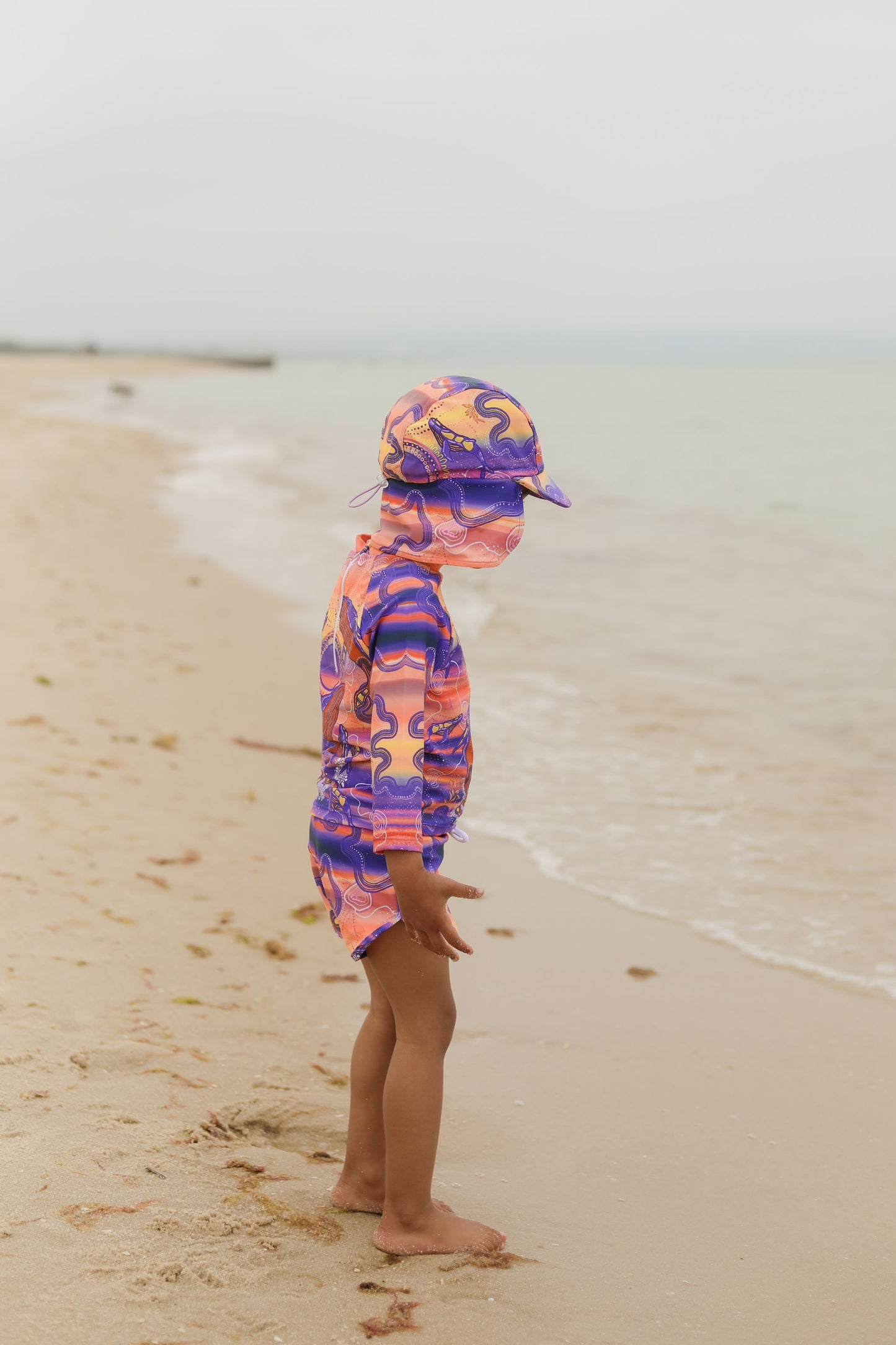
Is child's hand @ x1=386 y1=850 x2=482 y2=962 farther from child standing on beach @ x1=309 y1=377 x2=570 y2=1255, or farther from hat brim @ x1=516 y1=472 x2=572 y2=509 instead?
hat brim @ x1=516 y1=472 x2=572 y2=509

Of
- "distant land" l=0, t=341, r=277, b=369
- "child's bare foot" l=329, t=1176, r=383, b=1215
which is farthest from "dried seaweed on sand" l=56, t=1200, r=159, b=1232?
"distant land" l=0, t=341, r=277, b=369

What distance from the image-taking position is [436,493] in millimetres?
2170

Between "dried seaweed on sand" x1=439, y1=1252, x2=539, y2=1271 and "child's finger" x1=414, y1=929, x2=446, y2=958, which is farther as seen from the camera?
"dried seaweed on sand" x1=439, y1=1252, x2=539, y2=1271

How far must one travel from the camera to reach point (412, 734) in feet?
6.79

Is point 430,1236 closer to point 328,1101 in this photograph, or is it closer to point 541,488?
point 328,1101

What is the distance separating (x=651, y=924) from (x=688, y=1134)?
1349 mm

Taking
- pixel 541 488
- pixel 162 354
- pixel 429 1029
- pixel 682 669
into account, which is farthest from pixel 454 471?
pixel 162 354

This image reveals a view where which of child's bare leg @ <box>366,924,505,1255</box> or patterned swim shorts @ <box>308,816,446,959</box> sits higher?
patterned swim shorts @ <box>308,816,446,959</box>

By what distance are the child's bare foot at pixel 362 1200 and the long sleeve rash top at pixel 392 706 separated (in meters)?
0.79

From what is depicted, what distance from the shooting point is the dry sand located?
2.10m

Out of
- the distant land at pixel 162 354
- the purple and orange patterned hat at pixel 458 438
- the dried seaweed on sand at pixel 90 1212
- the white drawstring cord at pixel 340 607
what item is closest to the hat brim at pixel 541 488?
the purple and orange patterned hat at pixel 458 438

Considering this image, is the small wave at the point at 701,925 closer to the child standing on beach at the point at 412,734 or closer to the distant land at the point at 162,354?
the child standing on beach at the point at 412,734

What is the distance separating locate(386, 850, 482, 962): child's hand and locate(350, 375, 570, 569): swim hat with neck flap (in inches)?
21.2

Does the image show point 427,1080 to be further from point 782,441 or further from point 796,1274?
point 782,441
